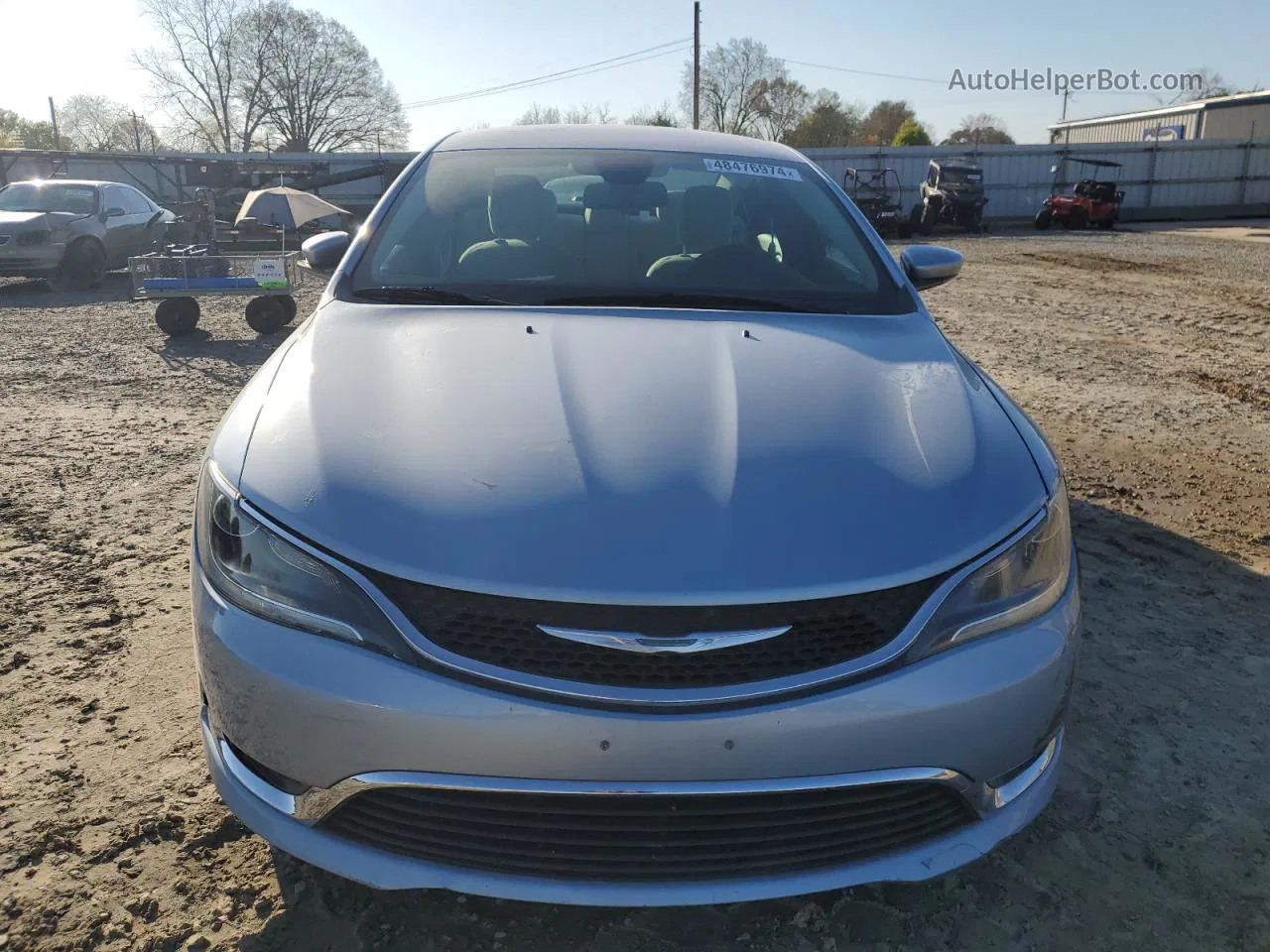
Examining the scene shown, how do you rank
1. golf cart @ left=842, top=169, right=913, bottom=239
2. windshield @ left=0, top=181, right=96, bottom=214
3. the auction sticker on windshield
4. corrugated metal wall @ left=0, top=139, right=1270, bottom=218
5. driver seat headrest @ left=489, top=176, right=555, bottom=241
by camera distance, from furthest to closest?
1. corrugated metal wall @ left=0, top=139, right=1270, bottom=218
2. golf cart @ left=842, top=169, right=913, bottom=239
3. windshield @ left=0, top=181, right=96, bottom=214
4. the auction sticker on windshield
5. driver seat headrest @ left=489, top=176, right=555, bottom=241

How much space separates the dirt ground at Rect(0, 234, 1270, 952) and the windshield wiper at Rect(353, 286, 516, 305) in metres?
1.22

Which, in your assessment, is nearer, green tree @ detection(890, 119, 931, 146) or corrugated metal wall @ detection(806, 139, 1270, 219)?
corrugated metal wall @ detection(806, 139, 1270, 219)

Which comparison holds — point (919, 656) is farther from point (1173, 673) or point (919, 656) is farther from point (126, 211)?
point (126, 211)

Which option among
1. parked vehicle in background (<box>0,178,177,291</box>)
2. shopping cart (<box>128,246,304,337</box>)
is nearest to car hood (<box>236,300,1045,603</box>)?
shopping cart (<box>128,246,304,337</box>)

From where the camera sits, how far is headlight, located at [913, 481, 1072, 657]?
1623 millimetres

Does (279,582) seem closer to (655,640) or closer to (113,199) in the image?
(655,640)

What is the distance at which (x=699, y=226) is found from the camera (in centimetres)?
293

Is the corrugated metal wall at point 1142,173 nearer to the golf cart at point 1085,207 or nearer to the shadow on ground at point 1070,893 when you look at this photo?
the golf cart at point 1085,207

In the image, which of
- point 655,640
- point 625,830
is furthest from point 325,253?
point 625,830

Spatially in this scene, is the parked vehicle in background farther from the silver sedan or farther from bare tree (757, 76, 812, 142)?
bare tree (757, 76, 812, 142)

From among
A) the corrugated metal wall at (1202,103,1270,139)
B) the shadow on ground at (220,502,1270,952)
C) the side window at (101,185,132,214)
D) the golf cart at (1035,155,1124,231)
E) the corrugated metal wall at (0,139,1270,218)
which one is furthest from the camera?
the corrugated metal wall at (1202,103,1270,139)

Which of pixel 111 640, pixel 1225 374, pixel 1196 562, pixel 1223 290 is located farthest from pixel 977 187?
pixel 111 640

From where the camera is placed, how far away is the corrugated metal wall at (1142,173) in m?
30.8

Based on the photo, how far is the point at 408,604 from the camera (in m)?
1.57
